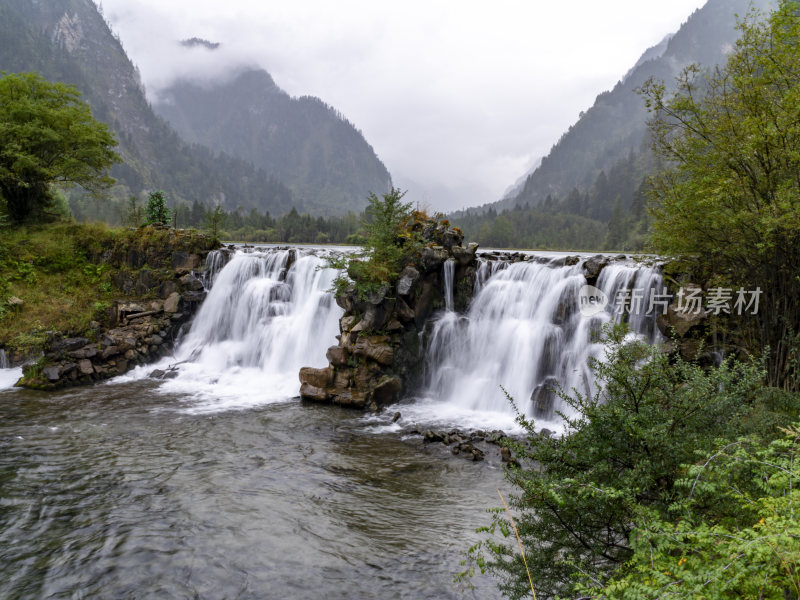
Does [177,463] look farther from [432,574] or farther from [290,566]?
[432,574]

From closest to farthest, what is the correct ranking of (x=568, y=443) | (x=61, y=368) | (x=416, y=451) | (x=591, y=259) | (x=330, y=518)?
(x=568, y=443) → (x=330, y=518) → (x=416, y=451) → (x=61, y=368) → (x=591, y=259)

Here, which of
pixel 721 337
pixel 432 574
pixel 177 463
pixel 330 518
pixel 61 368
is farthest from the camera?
pixel 61 368

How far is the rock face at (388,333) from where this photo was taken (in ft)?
53.6

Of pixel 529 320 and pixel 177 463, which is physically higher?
pixel 529 320

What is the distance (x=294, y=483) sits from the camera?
9.94m

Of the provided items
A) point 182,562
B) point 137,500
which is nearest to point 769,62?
point 182,562

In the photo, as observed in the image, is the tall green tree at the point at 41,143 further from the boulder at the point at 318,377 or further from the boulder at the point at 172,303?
the boulder at the point at 318,377

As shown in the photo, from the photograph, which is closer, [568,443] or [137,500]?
[568,443]

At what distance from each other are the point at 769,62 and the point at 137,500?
1756 cm

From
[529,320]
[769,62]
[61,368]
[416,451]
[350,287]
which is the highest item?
[769,62]

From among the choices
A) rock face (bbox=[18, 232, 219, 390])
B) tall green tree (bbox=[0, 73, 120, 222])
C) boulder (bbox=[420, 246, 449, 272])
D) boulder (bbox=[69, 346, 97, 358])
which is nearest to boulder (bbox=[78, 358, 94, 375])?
rock face (bbox=[18, 232, 219, 390])

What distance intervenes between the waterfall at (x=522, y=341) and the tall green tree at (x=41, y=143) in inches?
912

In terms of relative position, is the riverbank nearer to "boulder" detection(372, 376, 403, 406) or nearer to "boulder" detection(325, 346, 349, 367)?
"boulder" detection(325, 346, 349, 367)

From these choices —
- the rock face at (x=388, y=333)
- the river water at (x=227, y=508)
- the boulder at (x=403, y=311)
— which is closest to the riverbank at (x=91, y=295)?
the river water at (x=227, y=508)
